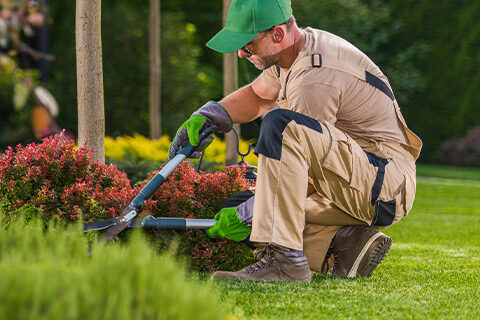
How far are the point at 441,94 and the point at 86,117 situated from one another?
1591 centimetres

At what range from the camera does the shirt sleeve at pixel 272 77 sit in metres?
3.92

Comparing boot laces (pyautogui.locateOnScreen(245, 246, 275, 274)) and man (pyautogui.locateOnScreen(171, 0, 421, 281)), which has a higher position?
man (pyautogui.locateOnScreen(171, 0, 421, 281))

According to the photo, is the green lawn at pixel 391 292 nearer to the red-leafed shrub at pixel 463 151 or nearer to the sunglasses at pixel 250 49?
the sunglasses at pixel 250 49

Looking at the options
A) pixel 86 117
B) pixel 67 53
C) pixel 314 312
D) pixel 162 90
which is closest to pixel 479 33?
pixel 162 90

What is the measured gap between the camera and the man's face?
11.4ft

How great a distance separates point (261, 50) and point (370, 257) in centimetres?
129

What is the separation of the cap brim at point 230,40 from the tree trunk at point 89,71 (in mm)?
1290

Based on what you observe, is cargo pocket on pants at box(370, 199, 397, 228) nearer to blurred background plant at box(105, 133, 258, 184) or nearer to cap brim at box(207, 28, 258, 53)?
cap brim at box(207, 28, 258, 53)

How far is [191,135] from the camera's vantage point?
375 cm

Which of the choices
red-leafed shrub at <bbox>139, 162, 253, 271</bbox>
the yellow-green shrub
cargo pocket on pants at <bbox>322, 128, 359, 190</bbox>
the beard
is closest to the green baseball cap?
the beard

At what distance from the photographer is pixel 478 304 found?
305 cm

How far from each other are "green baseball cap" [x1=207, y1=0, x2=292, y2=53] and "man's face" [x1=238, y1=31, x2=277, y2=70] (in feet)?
0.20

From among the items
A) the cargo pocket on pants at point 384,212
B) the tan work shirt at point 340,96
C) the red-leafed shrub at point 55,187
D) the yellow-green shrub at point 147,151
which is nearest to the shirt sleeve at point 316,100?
the tan work shirt at point 340,96

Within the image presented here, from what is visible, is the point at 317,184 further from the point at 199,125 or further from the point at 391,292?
the point at 199,125
